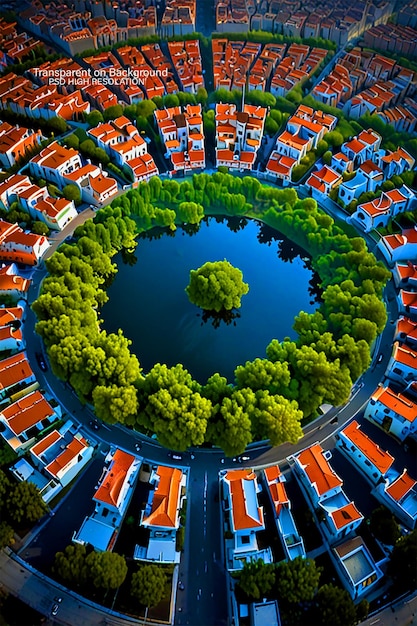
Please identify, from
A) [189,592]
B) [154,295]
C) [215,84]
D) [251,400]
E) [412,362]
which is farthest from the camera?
[215,84]

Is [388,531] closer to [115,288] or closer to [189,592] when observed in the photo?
[189,592]

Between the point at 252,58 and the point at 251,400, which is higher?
the point at 252,58

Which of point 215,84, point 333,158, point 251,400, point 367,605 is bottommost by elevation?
point 367,605

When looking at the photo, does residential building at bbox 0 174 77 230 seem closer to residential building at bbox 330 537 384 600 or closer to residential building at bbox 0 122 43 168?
residential building at bbox 0 122 43 168

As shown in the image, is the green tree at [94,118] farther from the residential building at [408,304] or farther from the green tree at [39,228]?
the residential building at [408,304]

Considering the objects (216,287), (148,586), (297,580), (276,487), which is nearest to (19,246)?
(216,287)

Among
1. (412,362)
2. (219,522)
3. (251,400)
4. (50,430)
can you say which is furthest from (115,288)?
(412,362)

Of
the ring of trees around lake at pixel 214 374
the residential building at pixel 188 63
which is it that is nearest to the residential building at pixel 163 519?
the ring of trees around lake at pixel 214 374
